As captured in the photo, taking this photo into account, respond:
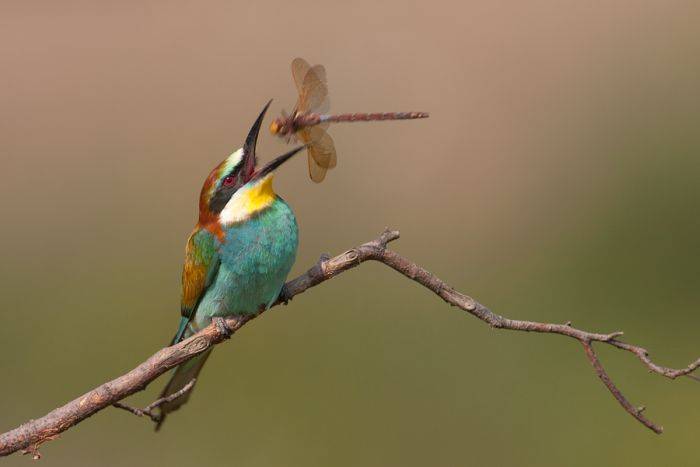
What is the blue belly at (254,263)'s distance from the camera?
8.45ft

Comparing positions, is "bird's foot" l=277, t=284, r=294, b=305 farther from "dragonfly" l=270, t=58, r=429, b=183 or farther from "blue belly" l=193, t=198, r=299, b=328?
"dragonfly" l=270, t=58, r=429, b=183

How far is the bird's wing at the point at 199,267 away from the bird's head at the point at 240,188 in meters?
0.05

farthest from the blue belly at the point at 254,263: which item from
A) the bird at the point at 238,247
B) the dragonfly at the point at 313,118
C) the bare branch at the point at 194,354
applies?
the bare branch at the point at 194,354

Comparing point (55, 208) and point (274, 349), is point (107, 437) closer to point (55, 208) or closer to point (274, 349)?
point (274, 349)

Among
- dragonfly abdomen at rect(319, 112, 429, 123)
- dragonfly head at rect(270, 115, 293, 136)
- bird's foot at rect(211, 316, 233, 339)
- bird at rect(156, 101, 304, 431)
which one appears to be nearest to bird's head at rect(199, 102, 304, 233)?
bird at rect(156, 101, 304, 431)

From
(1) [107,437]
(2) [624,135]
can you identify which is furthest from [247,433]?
(2) [624,135]

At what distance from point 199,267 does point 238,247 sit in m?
0.13

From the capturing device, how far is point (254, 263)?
259 centimetres

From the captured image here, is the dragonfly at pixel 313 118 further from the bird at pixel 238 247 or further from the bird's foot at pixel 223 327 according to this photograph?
the bird's foot at pixel 223 327

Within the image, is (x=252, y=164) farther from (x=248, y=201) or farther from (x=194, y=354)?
(x=194, y=354)

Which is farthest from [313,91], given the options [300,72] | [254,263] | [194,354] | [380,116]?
[194,354]

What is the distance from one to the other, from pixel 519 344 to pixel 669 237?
1011mm

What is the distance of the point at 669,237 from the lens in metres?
4.89

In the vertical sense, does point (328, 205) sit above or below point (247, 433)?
above
